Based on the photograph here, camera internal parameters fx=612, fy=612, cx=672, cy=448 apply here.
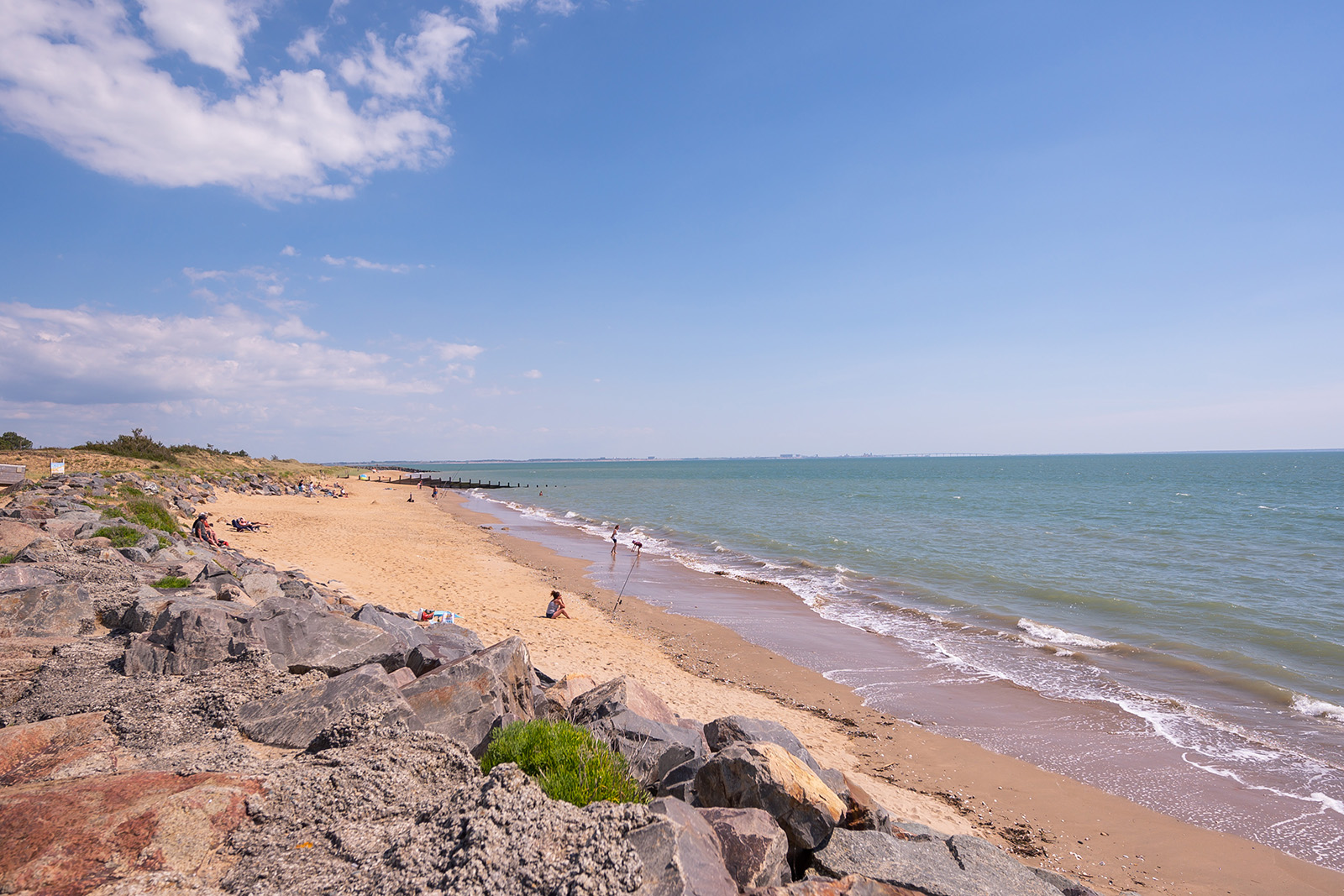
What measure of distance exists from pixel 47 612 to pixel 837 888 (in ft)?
32.9

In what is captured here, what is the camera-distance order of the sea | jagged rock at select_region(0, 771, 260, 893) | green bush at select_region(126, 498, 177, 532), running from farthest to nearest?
green bush at select_region(126, 498, 177, 532) < the sea < jagged rock at select_region(0, 771, 260, 893)

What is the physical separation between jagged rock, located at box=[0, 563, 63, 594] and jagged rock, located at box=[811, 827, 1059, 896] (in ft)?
34.9

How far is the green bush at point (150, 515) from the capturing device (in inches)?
703

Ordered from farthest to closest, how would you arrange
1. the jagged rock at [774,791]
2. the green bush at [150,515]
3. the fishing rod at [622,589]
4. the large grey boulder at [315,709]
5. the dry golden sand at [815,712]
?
the fishing rod at [622,589], the green bush at [150,515], the dry golden sand at [815,712], the large grey boulder at [315,709], the jagged rock at [774,791]

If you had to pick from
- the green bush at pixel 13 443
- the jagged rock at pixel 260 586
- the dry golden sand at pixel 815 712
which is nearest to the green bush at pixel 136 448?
the green bush at pixel 13 443

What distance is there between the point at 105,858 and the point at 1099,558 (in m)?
33.5

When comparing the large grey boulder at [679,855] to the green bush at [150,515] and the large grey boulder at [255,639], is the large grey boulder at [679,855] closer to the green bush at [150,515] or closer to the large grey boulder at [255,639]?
the large grey boulder at [255,639]

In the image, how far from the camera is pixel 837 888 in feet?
13.7

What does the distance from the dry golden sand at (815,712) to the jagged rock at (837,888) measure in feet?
14.4

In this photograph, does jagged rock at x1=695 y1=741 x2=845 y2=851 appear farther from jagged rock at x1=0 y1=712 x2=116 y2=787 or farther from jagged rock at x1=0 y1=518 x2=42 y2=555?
jagged rock at x1=0 y1=518 x2=42 y2=555

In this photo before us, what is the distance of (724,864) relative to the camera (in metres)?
4.21

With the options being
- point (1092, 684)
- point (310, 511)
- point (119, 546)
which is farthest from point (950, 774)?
point (310, 511)

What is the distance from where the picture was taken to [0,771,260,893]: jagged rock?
3084mm

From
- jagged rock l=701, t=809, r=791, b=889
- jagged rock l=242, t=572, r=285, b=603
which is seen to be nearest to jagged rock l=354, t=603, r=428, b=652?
jagged rock l=242, t=572, r=285, b=603
